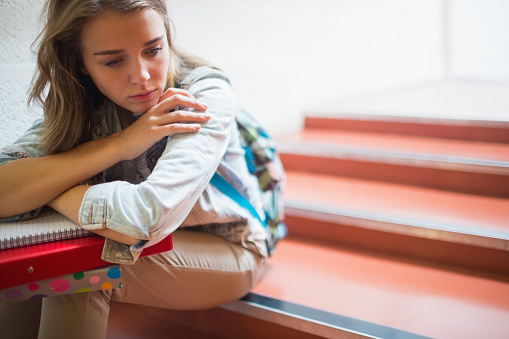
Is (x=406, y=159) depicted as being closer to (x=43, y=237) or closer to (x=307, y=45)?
(x=307, y=45)

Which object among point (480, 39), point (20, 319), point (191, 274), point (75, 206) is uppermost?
point (480, 39)

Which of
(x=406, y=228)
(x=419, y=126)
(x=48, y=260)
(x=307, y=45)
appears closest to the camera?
(x=48, y=260)

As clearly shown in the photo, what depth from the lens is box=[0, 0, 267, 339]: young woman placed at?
0.94 m

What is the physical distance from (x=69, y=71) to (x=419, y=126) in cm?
197

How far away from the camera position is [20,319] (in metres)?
1.15

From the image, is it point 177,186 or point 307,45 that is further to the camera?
point 307,45

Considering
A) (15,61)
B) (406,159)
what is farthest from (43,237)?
(406,159)

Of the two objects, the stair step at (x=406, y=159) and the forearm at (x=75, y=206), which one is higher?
the stair step at (x=406, y=159)

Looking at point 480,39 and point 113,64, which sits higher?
point 480,39

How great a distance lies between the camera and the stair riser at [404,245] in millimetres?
1601

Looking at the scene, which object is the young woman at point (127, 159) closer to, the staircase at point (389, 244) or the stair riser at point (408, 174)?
the staircase at point (389, 244)

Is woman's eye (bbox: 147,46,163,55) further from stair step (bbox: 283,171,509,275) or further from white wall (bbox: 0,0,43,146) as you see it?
stair step (bbox: 283,171,509,275)

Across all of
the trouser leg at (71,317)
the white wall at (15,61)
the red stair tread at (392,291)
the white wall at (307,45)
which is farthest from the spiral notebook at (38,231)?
the white wall at (307,45)

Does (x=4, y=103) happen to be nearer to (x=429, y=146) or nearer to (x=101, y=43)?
(x=101, y=43)
